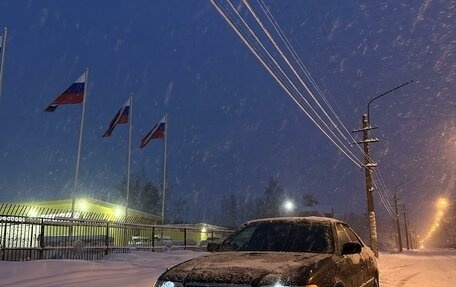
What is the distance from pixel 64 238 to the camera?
16422mm

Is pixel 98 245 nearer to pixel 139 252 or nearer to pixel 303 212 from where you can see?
pixel 139 252

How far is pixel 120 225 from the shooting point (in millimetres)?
19969

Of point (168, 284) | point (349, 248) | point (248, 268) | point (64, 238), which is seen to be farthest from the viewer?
point (64, 238)

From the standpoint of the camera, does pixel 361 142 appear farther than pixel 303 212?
No

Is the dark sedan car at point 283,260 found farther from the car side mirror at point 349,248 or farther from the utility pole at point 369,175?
the utility pole at point 369,175

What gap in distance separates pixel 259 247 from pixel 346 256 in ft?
3.77

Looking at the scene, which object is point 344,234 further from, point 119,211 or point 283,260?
point 119,211

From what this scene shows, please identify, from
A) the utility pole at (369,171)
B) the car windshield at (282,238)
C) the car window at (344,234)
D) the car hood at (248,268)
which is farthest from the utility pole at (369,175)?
the car hood at (248,268)

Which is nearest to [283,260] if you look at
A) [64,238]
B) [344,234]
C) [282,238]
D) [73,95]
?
[282,238]

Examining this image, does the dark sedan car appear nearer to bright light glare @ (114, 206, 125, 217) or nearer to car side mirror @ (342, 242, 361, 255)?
car side mirror @ (342, 242, 361, 255)

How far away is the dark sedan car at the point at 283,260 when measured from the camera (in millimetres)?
5102

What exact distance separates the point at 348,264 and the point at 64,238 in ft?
39.8

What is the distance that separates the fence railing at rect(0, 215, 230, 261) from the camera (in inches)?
564

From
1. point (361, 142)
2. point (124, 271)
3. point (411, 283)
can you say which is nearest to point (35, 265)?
point (124, 271)
